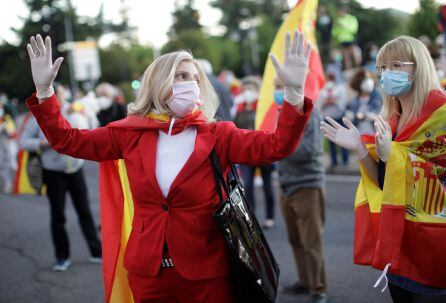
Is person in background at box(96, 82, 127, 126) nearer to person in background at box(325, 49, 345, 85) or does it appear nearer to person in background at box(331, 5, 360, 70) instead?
person in background at box(325, 49, 345, 85)

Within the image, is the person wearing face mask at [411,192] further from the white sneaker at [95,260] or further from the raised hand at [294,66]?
the white sneaker at [95,260]

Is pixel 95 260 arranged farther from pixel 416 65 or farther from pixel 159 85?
pixel 416 65

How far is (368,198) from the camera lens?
3.14 metres

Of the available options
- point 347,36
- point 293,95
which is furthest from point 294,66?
point 347,36

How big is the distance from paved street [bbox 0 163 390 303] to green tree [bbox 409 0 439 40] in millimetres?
8989

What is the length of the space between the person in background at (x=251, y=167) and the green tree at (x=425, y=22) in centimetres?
963

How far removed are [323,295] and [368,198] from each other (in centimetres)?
198

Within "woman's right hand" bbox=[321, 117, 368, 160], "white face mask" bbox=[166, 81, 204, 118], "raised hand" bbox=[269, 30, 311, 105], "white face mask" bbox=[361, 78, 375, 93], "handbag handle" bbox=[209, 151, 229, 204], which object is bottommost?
"white face mask" bbox=[361, 78, 375, 93]

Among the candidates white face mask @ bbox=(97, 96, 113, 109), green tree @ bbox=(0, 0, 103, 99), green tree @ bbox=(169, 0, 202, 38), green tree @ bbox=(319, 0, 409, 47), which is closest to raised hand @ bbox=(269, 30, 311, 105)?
white face mask @ bbox=(97, 96, 113, 109)

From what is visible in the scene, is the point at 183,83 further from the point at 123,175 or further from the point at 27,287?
the point at 27,287

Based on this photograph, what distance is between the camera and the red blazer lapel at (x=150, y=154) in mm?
2814

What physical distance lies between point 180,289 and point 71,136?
3.21ft

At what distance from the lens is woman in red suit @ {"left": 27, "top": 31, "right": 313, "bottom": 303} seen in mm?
2763

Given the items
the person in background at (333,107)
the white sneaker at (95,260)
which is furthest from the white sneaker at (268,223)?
the person in background at (333,107)
